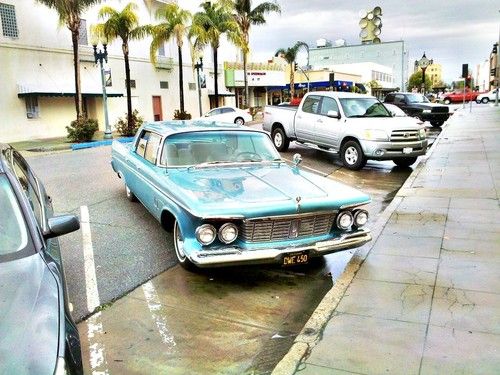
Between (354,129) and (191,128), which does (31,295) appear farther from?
(354,129)

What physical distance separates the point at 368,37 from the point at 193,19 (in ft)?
314

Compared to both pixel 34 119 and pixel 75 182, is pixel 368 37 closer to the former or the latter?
pixel 34 119

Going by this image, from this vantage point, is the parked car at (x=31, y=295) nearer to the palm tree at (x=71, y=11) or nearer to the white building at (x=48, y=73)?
the palm tree at (x=71, y=11)

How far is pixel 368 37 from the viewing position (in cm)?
11631

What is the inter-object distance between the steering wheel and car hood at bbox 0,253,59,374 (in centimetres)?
350

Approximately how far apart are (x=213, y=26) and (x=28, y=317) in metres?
30.4

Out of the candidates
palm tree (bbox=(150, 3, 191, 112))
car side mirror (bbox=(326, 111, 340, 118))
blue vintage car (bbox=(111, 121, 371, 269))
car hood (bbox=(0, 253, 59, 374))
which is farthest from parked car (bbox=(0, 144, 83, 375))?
palm tree (bbox=(150, 3, 191, 112))

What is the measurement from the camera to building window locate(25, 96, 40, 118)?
24.5 metres

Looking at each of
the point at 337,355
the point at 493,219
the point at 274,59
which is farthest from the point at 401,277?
the point at 274,59

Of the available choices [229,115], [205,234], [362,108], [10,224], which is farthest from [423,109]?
[10,224]

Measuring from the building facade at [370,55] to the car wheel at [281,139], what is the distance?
9331cm

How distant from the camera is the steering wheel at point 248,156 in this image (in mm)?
6264

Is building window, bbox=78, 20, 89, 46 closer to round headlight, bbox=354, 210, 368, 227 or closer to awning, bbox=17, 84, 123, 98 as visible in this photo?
awning, bbox=17, 84, 123, 98

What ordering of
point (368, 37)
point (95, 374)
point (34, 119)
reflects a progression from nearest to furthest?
point (95, 374)
point (34, 119)
point (368, 37)
